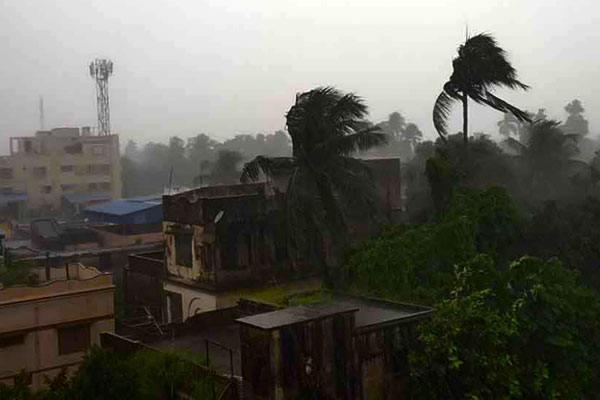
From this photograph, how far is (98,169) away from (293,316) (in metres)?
61.4

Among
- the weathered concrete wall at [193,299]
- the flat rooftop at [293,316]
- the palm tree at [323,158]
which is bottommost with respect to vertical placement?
the weathered concrete wall at [193,299]

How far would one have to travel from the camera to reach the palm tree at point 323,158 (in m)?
19.6

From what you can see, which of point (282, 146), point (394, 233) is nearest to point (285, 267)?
point (394, 233)

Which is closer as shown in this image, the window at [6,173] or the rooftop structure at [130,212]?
the rooftop structure at [130,212]

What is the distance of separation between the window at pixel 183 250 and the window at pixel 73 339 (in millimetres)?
3888

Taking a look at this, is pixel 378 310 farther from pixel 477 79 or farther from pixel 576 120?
pixel 576 120

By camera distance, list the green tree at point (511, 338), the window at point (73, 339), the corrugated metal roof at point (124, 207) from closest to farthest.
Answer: the green tree at point (511, 338), the window at point (73, 339), the corrugated metal roof at point (124, 207)

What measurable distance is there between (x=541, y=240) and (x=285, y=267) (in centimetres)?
829

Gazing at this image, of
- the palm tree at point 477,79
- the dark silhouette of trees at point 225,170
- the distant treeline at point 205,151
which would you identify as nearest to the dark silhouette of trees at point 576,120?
the distant treeline at point 205,151

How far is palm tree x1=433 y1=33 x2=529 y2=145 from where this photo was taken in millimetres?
21266

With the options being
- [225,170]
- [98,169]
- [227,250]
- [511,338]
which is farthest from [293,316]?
[98,169]

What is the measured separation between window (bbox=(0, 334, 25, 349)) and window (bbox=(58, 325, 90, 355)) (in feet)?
3.65

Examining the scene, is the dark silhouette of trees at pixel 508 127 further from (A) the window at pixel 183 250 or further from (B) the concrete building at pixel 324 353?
(B) the concrete building at pixel 324 353

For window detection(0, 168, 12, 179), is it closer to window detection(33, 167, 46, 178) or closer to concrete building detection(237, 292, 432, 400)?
window detection(33, 167, 46, 178)
